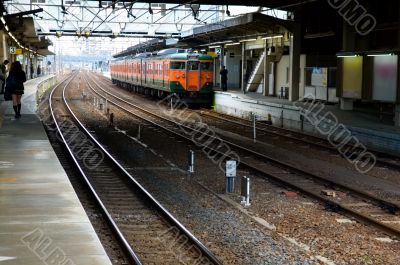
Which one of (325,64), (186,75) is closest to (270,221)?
(325,64)

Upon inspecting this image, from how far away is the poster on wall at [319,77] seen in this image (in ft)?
84.3

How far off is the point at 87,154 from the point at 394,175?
8.16 meters

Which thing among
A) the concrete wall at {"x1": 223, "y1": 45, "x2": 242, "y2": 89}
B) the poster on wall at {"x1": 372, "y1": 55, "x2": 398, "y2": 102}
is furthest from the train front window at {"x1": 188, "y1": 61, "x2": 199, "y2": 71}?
the poster on wall at {"x1": 372, "y1": 55, "x2": 398, "y2": 102}

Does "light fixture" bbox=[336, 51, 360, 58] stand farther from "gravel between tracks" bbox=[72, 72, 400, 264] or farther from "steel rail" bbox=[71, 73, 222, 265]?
"steel rail" bbox=[71, 73, 222, 265]

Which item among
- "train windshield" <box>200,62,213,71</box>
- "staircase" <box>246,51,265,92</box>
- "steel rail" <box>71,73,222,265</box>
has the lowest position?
"steel rail" <box>71,73,222,265</box>

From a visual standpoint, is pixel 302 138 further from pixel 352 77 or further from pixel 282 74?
pixel 282 74

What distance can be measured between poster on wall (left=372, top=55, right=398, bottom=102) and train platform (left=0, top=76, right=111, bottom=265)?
1164 centimetres

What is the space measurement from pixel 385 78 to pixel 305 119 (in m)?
3.64

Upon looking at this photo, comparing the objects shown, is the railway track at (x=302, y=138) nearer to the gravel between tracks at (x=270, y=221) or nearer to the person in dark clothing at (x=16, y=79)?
the gravel between tracks at (x=270, y=221)

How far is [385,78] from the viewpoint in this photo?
65.2ft

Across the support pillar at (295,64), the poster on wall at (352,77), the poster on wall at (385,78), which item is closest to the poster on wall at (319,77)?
the support pillar at (295,64)

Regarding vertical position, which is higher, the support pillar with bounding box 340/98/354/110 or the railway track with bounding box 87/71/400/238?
the support pillar with bounding box 340/98/354/110

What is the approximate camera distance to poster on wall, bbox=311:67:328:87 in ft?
84.3

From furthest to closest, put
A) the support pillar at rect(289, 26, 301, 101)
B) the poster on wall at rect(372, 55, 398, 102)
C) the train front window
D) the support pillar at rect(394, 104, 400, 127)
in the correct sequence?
1. the train front window
2. the support pillar at rect(289, 26, 301, 101)
3. the poster on wall at rect(372, 55, 398, 102)
4. the support pillar at rect(394, 104, 400, 127)
